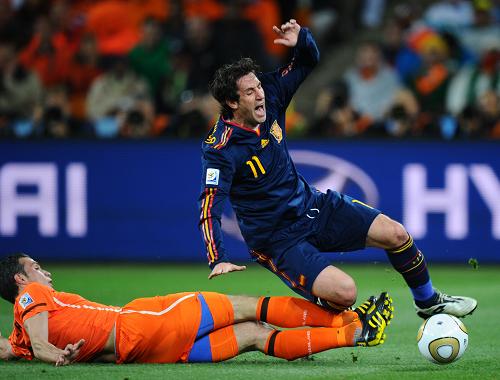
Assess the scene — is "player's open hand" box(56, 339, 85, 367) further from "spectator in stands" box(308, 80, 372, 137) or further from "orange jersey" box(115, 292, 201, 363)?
"spectator in stands" box(308, 80, 372, 137)

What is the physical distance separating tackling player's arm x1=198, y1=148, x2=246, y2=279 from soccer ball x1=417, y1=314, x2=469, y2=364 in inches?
54.9

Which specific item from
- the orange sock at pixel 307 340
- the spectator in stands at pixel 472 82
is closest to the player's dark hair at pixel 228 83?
the orange sock at pixel 307 340

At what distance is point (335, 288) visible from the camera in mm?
7363

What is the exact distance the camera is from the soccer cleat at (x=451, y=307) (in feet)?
26.3

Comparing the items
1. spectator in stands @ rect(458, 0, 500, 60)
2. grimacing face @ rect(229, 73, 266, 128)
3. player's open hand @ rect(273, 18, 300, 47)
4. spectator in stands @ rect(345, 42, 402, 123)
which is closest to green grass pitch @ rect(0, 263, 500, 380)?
grimacing face @ rect(229, 73, 266, 128)

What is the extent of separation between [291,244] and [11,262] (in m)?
1.93

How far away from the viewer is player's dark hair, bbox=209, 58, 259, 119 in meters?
7.84

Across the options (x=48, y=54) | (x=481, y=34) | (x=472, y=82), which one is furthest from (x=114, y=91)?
(x=481, y=34)

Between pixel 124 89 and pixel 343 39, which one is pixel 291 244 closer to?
pixel 124 89

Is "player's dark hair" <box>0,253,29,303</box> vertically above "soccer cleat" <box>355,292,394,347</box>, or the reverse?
"player's dark hair" <box>0,253,29,303</box>

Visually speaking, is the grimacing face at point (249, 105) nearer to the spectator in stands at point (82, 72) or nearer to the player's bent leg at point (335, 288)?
the player's bent leg at point (335, 288)

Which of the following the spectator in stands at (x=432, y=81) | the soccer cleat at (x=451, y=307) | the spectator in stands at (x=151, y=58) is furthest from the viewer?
the spectator in stands at (x=151, y=58)

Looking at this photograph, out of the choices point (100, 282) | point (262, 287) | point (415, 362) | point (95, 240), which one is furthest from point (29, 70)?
point (415, 362)

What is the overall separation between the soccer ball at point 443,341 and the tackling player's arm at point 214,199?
1.39 metres
